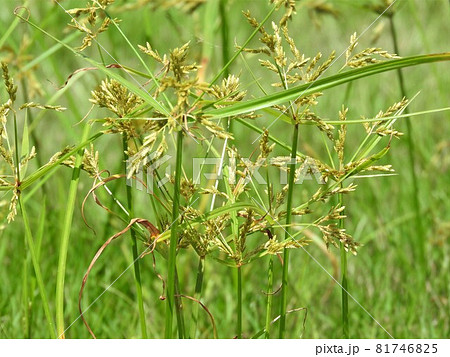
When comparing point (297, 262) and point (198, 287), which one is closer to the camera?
point (198, 287)

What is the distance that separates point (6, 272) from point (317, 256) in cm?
80

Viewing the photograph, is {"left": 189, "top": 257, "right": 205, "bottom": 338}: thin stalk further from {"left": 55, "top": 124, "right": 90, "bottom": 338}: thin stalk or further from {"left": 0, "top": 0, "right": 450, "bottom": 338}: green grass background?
{"left": 0, "top": 0, "right": 450, "bottom": 338}: green grass background

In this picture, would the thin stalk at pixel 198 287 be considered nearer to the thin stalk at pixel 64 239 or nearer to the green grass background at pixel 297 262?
the thin stalk at pixel 64 239

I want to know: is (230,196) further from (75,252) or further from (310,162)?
(75,252)

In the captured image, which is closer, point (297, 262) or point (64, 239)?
point (64, 239)

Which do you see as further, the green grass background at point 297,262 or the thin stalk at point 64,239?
the green grass background at point 297,262

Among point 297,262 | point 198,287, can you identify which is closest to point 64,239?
point 198,287

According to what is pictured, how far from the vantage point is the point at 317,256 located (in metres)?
1.87

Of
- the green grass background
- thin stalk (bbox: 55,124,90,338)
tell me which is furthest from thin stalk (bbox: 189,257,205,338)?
the green grass background

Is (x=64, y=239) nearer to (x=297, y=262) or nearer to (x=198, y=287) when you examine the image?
(x=198, y=287)

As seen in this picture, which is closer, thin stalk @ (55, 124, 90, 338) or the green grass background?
thin stalk @ (55, 124, 90, 338)

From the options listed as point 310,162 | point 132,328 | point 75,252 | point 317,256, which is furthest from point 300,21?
point 310,162

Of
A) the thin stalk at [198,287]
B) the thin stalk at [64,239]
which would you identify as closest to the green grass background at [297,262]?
the thin stalk at [64,239]
